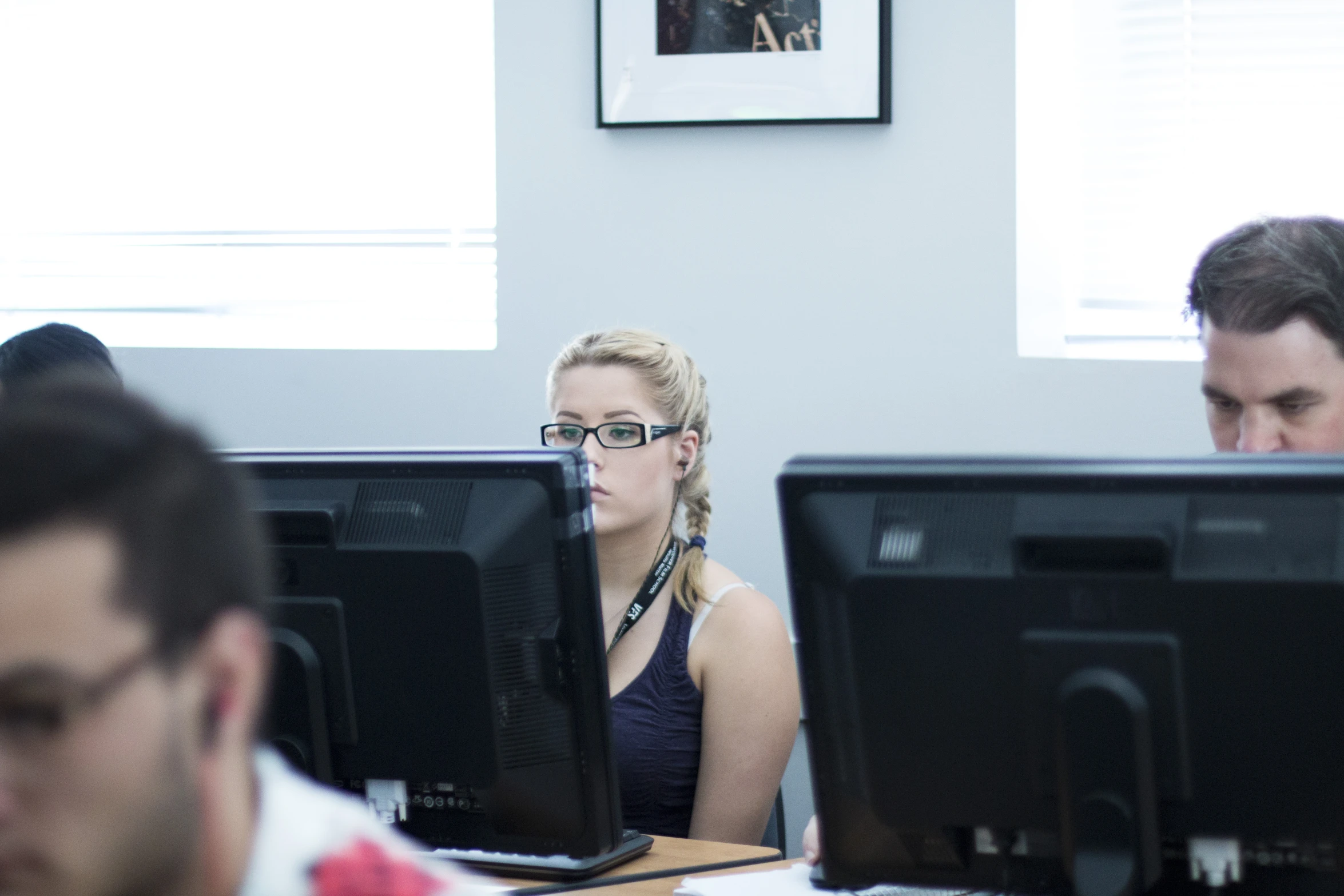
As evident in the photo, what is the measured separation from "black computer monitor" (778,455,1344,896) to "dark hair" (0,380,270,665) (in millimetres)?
524

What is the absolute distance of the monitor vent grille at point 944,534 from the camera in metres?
0.91

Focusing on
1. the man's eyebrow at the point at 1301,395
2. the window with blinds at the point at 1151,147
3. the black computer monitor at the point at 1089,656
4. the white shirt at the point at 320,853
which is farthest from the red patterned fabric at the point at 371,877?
the window with blinds at the point at 1151,147

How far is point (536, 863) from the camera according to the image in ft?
4.65

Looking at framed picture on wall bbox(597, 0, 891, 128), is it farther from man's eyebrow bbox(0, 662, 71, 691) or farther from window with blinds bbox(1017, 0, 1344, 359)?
man's eyebrow bbox(0, 662, 71, 691)

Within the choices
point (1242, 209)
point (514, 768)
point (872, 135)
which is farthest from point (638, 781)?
point (1242, 209)

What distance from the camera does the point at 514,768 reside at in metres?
1.20

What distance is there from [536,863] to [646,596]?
0.56m

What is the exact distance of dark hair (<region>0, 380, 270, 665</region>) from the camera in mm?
485

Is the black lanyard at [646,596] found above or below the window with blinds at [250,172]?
below

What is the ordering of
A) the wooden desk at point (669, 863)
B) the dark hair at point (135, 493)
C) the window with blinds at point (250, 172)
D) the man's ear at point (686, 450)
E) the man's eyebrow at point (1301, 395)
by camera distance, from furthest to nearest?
the window with blinds at point (250, 172), the man's ear at point (686, 450), the man's eyebrow at point (1301, 395), the wooden desk at point (669, 863), the dark hair at point (135, 493)

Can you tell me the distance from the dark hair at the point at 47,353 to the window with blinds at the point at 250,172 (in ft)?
1.34

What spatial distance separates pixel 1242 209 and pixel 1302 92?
223mm

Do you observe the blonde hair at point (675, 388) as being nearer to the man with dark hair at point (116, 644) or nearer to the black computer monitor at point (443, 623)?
the black computer monitor at point (443, 623)

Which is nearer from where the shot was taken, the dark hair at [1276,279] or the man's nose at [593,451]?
the dark hair at [1276,279]
